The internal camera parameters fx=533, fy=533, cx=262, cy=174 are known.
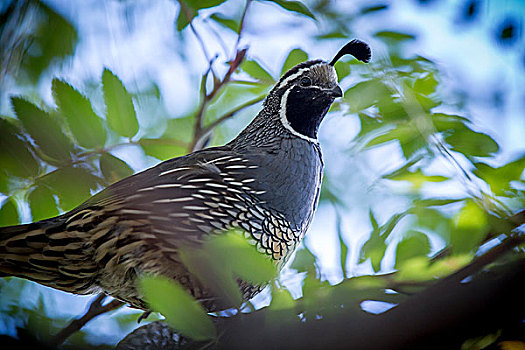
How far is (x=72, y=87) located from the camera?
1239 millimetres

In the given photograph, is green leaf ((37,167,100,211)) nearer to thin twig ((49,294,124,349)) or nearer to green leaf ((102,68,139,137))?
green leaf ((102,68,139,137))

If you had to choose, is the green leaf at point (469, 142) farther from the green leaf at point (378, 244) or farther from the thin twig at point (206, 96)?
the thin twig at point (206, 96)

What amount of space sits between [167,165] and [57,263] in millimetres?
383

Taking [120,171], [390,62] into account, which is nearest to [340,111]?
[390,62]

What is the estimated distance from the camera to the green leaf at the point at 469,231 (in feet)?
3.26

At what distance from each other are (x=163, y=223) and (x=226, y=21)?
663 millimetres

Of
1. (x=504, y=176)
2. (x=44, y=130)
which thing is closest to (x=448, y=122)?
(x=504, y=176)

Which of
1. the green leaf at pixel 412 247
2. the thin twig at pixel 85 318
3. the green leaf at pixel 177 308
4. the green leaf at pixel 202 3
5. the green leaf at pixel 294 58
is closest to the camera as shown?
the green leaf at pixel 177 308

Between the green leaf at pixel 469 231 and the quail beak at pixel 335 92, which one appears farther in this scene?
the quail beak at pixel 335 92

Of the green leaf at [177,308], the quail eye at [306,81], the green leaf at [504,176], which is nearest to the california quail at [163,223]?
the quail eye at [306,81]

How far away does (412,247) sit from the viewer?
3.59 feet

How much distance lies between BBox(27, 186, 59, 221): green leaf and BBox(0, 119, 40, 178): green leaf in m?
0.07

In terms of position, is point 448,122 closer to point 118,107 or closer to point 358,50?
point 358,50

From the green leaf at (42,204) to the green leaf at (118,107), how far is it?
23 centimetres
